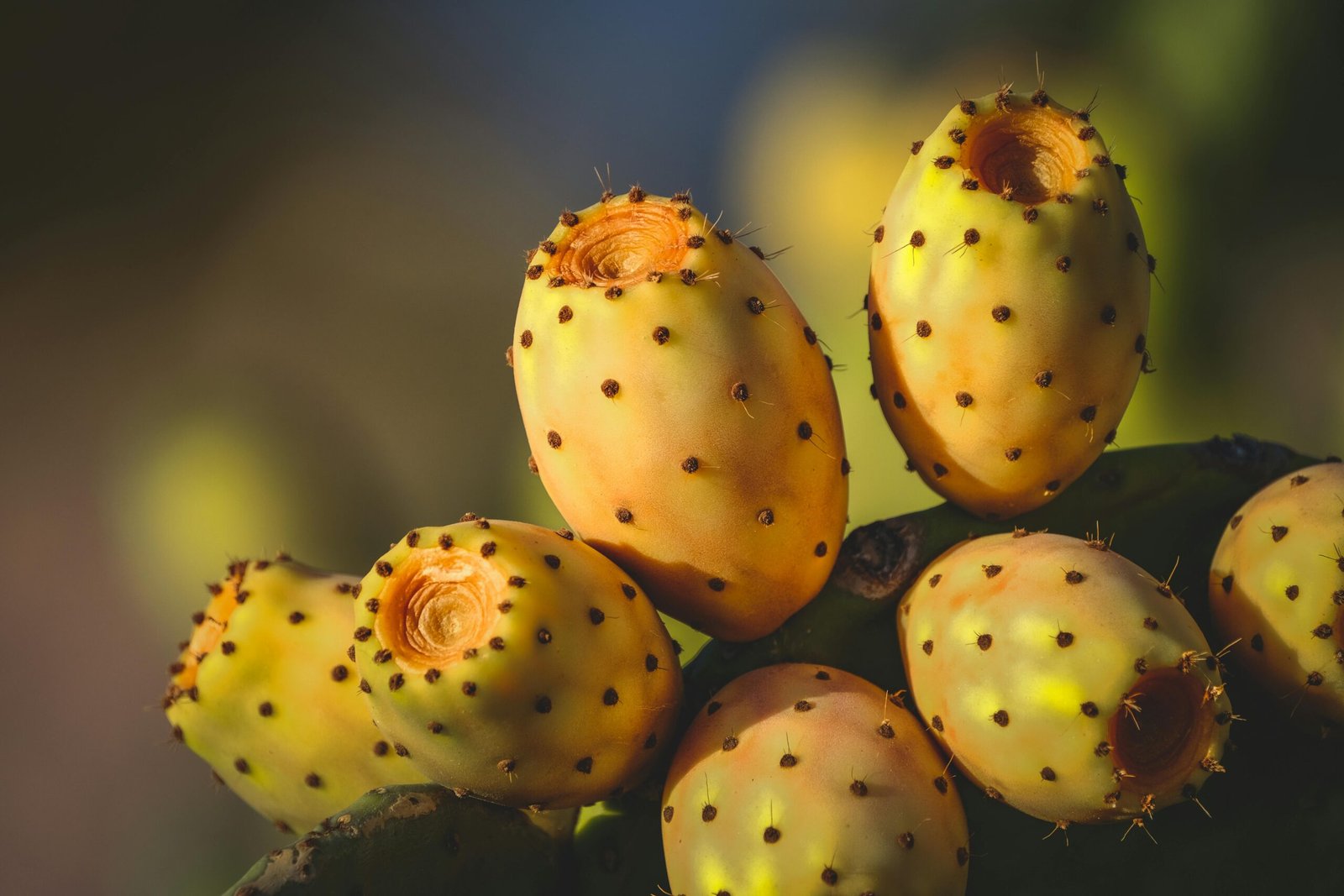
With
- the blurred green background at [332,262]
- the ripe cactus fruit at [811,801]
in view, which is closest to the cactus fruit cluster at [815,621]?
the ripe cactus fruit at [811,801]

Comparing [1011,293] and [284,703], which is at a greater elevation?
[1011,293]

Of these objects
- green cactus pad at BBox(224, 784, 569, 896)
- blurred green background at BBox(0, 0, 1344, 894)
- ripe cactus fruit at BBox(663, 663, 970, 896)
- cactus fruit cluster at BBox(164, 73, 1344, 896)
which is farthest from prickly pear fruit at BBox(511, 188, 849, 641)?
blurred green background at BBox(0, 0, 1344, 894)

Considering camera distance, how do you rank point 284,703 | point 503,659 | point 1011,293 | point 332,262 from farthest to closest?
point 332,262 < point 284,703 < point 1011,293 < point 503,659

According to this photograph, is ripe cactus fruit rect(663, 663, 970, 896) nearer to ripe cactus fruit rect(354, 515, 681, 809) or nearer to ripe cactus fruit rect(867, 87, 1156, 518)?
ripe cactus fruit rect(354, 515, 681, 809)

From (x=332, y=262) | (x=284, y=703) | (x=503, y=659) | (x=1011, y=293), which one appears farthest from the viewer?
(x=332, y=262)

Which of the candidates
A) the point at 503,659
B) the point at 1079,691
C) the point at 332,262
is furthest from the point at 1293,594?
the point at 332,262

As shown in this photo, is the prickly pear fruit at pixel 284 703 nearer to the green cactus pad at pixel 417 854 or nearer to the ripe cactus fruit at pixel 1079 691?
the green cactus pad at pixel 417 854

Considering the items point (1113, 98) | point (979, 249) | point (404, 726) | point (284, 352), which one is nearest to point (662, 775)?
point (404, 726)

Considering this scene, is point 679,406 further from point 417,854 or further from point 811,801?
point 417,854
